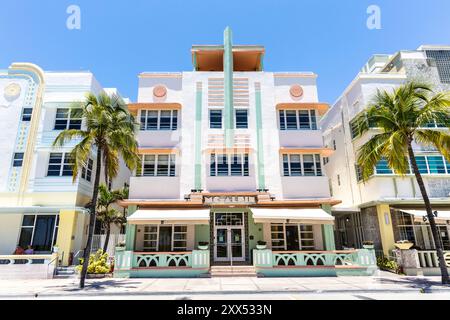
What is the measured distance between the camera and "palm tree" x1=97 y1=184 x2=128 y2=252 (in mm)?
22359

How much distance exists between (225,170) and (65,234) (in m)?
12.5

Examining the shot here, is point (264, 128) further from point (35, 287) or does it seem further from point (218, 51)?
point (35, 287)

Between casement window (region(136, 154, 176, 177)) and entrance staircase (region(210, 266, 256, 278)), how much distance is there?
294 inches

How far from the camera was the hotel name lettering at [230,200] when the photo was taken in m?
18.5

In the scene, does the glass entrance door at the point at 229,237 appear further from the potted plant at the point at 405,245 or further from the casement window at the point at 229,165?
the potted plant at the point at 405,245

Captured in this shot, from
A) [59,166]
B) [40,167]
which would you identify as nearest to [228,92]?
[59,166]

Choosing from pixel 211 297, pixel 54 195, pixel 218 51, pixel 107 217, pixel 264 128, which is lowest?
pixel 211 297

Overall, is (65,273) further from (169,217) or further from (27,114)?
(27,114)

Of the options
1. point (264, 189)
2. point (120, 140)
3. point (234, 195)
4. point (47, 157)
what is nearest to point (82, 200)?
point (47, 157)

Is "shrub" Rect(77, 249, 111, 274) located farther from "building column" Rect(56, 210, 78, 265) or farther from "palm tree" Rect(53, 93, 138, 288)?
"palm tree" Rect(53, 93, 138, 288)

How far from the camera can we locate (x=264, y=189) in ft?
64.8

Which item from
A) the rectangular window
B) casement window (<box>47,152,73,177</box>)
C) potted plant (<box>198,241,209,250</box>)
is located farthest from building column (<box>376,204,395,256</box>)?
casement window (<box>47,152,73,177</box>)

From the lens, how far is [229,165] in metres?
A: 20.4

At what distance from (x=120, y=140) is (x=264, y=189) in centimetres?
1039
